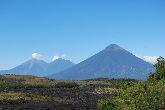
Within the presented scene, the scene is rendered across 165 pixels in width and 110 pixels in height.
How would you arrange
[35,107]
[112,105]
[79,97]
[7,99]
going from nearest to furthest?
[112,105] → [35,107] → [7,99] → [79,97]

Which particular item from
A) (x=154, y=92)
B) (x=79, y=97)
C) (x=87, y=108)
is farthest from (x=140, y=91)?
(x=79, y=97)

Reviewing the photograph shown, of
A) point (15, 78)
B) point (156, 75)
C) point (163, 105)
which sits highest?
point (15, 78)

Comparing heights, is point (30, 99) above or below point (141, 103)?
above

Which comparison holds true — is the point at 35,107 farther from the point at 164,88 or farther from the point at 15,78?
the point at 15,78

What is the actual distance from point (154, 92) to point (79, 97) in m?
47.9

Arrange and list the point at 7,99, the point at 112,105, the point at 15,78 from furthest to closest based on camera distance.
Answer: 1. the point at 15,78
2. the point at 7,99
3. the point at 112,105

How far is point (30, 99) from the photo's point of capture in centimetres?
7069

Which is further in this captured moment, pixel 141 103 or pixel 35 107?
pixel 35 107

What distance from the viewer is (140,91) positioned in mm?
→ 30500

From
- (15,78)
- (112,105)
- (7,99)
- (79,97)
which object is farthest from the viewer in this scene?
(15,78)

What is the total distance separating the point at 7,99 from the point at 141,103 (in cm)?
4147

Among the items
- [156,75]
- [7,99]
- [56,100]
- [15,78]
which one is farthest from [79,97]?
[15,78]

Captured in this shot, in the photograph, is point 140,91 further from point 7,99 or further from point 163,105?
point 7,99

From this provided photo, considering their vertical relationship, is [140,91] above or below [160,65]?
below
